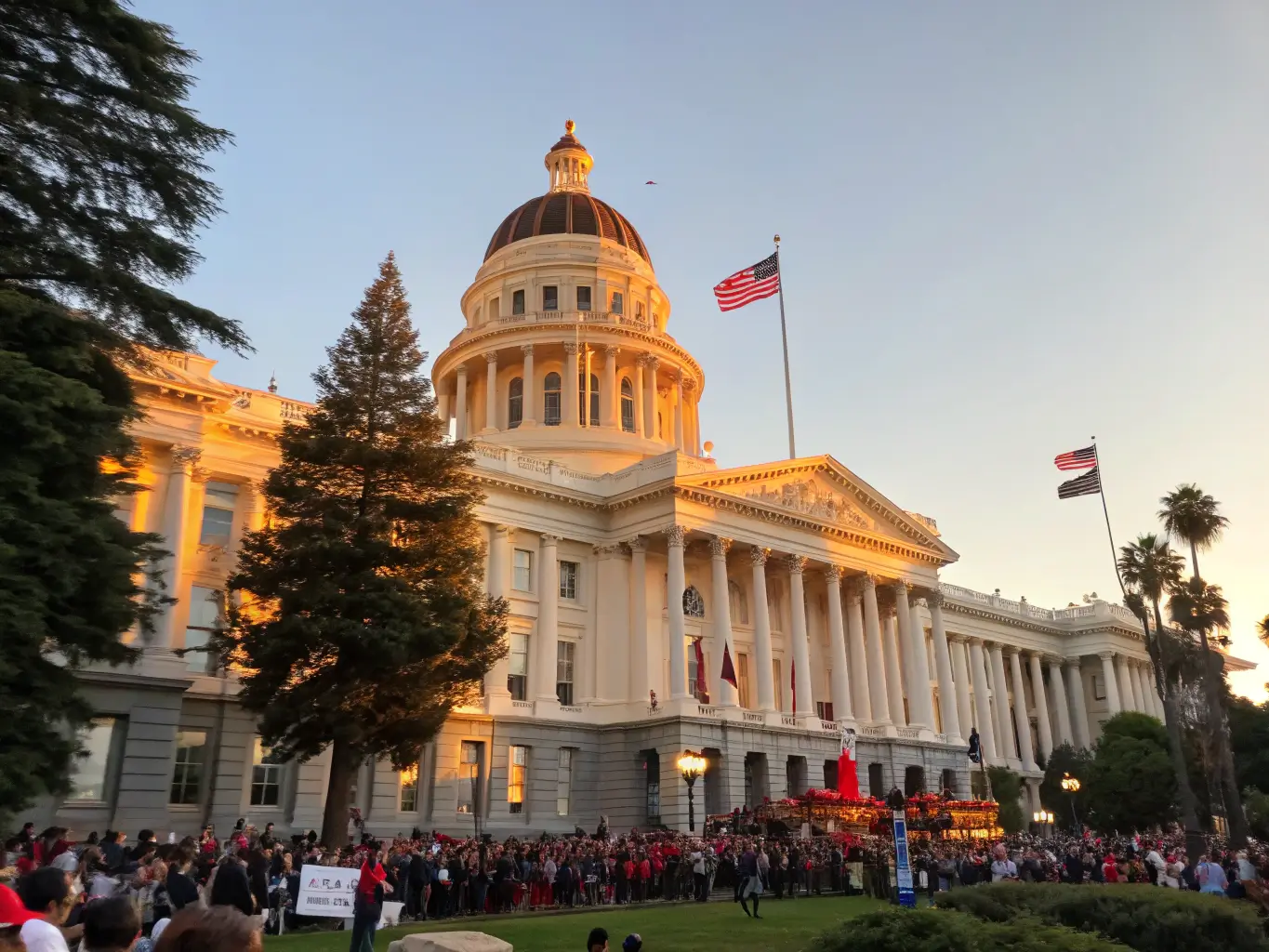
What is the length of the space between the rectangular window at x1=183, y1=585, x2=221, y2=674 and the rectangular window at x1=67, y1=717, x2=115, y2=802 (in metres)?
3.85

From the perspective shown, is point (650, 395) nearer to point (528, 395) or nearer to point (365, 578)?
point (528, 395)

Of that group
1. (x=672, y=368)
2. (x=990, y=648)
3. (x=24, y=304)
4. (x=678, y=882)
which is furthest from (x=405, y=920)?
(x=990, y=648)

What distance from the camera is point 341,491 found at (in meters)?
33.0

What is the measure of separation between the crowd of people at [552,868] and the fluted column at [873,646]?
1428 cm

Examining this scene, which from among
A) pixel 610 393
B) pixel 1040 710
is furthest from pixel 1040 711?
pixel 610 393

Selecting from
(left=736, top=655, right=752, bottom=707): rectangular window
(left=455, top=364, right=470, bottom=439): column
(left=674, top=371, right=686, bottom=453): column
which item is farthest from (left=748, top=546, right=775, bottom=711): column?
(left=455, top=364, right=470, bottom=439): column

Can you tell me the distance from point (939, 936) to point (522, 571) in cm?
3808

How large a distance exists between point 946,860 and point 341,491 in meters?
22.0

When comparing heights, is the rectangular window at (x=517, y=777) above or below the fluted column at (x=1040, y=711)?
below

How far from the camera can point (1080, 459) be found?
55.5 meters

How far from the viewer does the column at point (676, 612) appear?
46.2m

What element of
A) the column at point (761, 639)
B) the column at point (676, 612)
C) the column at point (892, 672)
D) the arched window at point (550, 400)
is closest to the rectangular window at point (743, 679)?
the column at point (761, 639)

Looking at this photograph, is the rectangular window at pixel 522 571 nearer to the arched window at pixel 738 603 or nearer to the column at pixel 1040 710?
the arched window at pixel 738 603

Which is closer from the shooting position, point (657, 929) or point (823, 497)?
point (657, 929)
